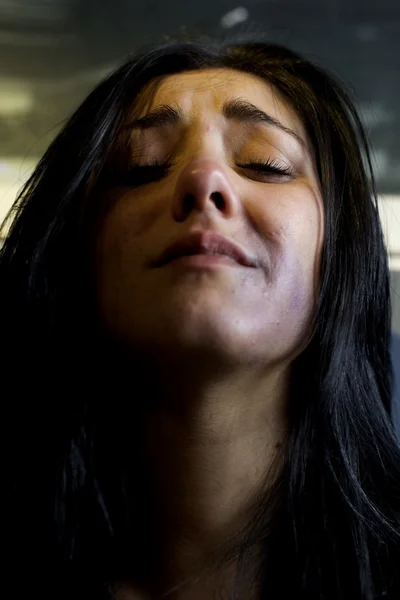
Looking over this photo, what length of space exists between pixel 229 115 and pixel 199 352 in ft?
0.82

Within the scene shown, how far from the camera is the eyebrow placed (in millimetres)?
650

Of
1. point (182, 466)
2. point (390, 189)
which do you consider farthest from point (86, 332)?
point (390, 189)

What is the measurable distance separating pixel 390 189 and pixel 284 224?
1.60 ft

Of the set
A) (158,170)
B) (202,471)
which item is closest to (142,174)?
(158,170)

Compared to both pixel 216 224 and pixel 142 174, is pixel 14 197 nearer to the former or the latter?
pixel 142 174

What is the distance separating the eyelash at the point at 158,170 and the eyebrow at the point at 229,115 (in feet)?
0.15

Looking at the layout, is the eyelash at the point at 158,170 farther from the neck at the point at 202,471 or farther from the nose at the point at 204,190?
the neck at the point at 202,471

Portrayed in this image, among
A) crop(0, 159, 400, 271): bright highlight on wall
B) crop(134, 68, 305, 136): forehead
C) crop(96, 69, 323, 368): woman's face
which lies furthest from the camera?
crop(0, 159, 400, 271): bright highlight on wall

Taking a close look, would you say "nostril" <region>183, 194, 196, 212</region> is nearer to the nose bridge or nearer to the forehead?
the nose bridge

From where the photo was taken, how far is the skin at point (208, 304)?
1.83 feet

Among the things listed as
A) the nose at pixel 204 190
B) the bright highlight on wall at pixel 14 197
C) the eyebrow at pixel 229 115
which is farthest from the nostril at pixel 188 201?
the bright highlight on wall at pixel 14 197

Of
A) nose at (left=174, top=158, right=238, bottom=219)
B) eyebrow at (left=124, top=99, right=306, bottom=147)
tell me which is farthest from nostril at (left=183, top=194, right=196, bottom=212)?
eyebrow at (left=124, top=99, right=306, bottom=147)

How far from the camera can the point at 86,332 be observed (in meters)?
0.68

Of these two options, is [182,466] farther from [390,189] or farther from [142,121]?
[390,189]
